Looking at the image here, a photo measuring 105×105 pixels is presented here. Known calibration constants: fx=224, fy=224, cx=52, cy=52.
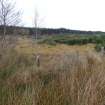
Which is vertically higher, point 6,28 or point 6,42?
point 6,28

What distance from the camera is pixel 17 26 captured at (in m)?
13.6

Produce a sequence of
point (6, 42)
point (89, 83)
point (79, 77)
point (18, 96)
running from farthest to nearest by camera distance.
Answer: point (6, 42)
point (79, 77)
point (89, 83)
point (18, 96)

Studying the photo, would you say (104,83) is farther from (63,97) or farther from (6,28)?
(6,28)

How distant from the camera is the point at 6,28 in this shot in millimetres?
13469

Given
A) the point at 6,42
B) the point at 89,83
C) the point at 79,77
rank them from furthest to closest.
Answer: the point at 6,42 → the point at 79,77 → the point at 89,83

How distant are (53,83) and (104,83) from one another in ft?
2.32

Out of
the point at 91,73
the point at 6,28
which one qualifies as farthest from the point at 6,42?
the point at 91,73

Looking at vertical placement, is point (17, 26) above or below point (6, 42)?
above

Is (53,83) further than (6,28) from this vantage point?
No

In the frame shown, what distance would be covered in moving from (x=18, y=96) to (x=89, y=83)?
862 millimetres

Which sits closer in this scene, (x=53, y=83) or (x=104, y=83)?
(x=53, y=83)

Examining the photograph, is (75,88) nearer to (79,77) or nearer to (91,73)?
(79,77)

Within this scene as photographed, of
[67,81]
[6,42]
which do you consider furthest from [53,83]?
[6,42]

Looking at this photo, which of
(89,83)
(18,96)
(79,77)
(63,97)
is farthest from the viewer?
(79,77)
